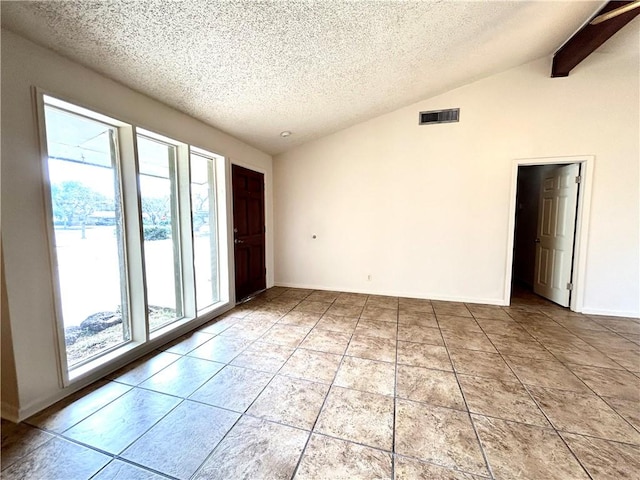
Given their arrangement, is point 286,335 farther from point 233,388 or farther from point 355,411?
point 355,411

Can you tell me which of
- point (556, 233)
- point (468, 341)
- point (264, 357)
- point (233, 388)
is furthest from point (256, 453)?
point (556, 233)

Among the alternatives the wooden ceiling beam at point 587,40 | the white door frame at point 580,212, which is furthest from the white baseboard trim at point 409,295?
the wooden ceiling beam at point 587,40

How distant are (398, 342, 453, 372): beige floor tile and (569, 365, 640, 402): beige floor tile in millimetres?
1001

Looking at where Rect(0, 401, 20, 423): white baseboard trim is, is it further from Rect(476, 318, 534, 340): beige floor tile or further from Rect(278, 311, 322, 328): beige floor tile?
Rect(476, 318, 534, 340): beige floor tile

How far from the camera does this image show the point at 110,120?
83.5 inches

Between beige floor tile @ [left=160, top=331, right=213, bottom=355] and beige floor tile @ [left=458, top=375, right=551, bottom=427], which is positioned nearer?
beige floor tile @ [left=458, top=375, right=551, bottom=427]

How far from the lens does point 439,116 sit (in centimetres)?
379

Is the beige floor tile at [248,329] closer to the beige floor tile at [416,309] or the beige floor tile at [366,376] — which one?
the beige floor tile at [366,376]

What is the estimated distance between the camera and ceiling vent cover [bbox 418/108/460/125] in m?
3.73

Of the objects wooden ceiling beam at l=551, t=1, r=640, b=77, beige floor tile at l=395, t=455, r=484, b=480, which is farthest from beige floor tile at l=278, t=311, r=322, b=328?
wooden ceiling beam at l=551, t=1, r=640, b=77

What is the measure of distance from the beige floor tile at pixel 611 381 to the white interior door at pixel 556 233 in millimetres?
1831

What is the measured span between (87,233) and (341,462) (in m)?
2.46

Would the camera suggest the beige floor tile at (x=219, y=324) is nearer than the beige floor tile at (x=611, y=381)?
No

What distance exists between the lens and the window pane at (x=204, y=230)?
3.20 m
